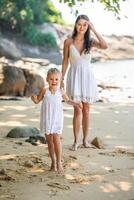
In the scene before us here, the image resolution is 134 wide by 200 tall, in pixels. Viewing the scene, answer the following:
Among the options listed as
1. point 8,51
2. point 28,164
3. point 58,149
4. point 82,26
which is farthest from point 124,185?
point 8,51

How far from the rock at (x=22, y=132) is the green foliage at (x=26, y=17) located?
24760 mm

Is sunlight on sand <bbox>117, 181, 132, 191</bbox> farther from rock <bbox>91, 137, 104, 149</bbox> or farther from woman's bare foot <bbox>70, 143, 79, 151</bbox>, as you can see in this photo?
rock <bbox>91, 137, 104, 149</bbox>

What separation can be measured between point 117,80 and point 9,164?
1509cm

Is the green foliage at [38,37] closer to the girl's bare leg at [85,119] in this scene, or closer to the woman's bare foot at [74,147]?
the girl's bare leg at [85,119]

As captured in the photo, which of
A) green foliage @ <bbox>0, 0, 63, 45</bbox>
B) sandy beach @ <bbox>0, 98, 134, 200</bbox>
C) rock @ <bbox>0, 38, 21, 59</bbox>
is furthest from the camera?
green foliage @ <bbox>0, 0, 63, 45</bbox>

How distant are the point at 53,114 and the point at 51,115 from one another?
0.08 feet

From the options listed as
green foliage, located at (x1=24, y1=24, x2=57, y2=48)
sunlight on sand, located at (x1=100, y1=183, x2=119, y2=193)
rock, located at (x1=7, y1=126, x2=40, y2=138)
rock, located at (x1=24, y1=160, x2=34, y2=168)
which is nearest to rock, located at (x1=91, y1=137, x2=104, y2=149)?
rock, located at (x1=7, y1=126, x2=40, y2=138)

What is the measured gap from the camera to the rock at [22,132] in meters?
6.75

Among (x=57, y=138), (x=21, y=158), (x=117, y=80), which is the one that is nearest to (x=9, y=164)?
(x=21, y=158)

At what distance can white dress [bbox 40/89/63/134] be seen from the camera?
477cm

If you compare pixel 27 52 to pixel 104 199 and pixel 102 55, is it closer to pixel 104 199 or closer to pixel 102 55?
pixel 102 55

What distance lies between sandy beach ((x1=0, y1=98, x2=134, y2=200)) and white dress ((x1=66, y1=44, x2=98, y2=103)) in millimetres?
657

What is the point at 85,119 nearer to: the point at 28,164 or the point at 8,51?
the point at 28,164

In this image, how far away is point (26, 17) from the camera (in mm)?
32531
